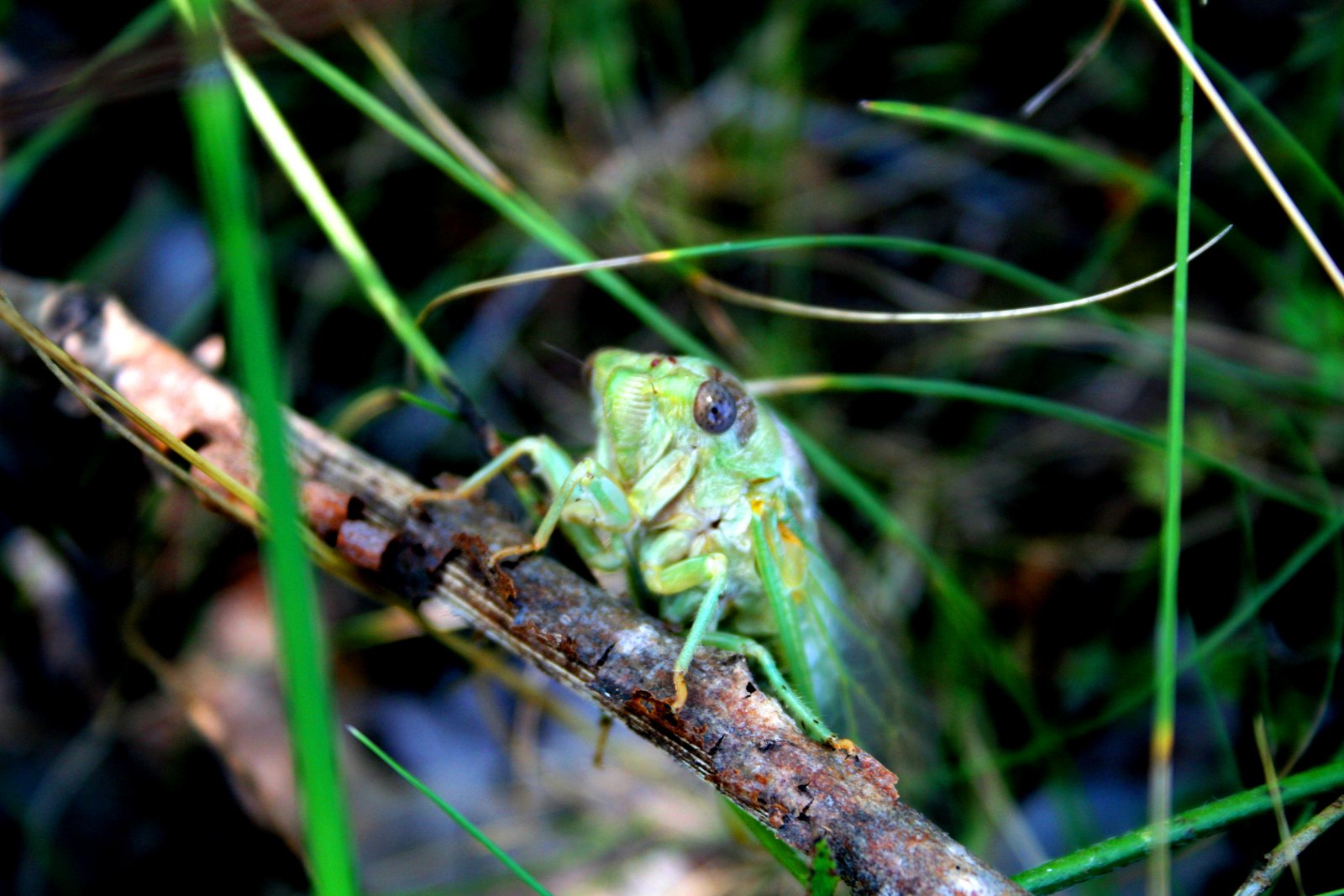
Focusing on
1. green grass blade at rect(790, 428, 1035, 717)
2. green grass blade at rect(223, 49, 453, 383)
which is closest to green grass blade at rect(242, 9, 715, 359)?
green grass blade at rect(223, 49, 453, 383)

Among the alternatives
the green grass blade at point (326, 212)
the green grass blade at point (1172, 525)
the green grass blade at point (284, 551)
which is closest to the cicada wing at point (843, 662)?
the green grass blade at point (1172, 525)

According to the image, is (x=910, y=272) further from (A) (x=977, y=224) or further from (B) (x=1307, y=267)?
(B) (x=1307, y=267)

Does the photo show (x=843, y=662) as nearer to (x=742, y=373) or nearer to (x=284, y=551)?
(x=742, y=373)

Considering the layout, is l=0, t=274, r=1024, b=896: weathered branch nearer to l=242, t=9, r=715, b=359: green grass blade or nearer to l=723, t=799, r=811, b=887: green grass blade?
l=723, t=799, r=811, b=887: green grass blade

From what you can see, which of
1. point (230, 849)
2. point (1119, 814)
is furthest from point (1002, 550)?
point (230, 849)

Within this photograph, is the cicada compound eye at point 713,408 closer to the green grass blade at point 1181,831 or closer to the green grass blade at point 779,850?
the green grass blade at point 779,850

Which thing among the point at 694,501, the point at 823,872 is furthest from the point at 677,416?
the point at 823,872
